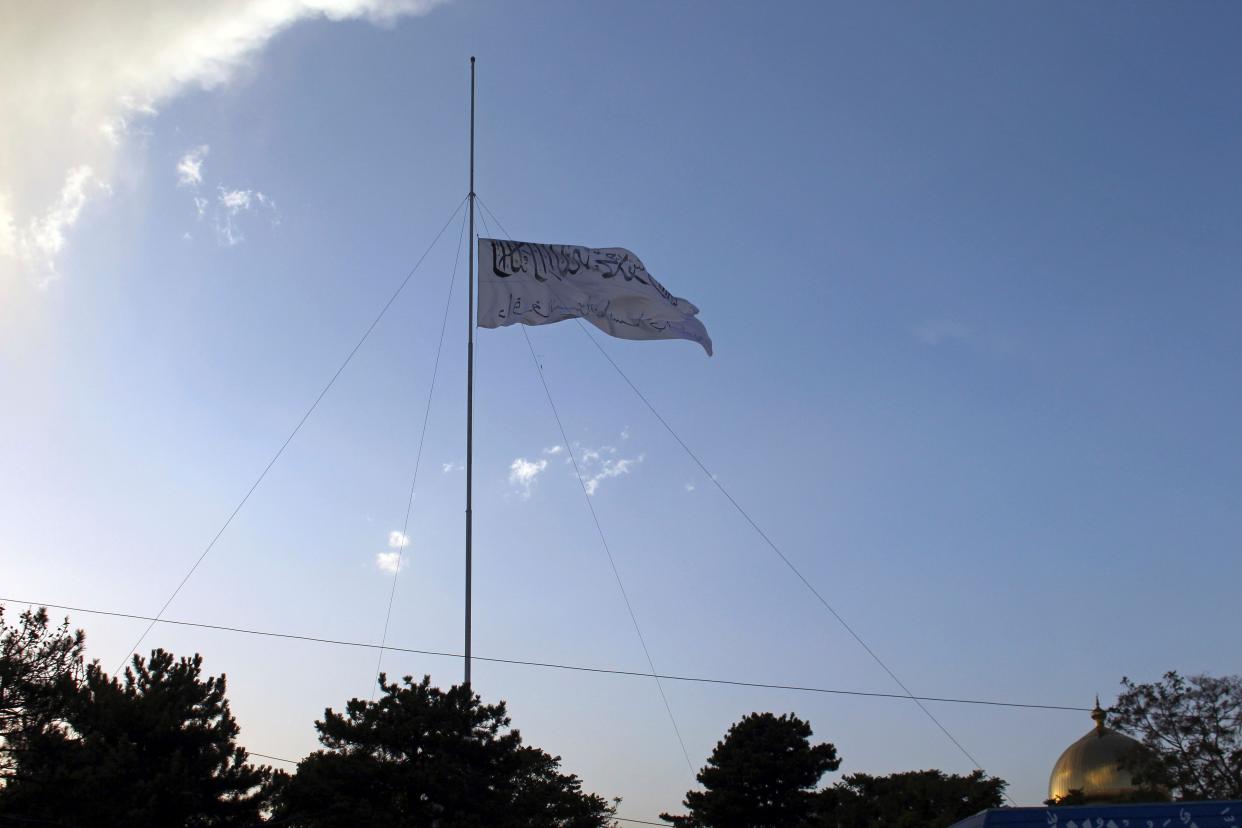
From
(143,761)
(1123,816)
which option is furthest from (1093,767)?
(143,761)

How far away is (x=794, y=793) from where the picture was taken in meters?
43.6

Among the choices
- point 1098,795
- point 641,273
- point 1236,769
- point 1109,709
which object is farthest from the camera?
point 1098,795

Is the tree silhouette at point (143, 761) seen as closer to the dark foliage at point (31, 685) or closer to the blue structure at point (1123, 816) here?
the dark foliage at point (31, 685)

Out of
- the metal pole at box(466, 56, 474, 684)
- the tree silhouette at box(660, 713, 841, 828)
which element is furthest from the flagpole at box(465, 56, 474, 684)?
the tree silhouette at box(660, 713, 841, 828)

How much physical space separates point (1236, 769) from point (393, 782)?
1291 inches

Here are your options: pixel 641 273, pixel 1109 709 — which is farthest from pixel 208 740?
pixel 1109 709

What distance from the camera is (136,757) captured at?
2650cm

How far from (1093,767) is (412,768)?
65.2 metres

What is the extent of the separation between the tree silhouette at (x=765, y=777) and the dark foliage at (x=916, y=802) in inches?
80.3

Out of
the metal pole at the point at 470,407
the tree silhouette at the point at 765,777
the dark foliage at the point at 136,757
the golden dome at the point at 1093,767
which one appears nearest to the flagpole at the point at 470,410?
the metal pole at the point at 470,407

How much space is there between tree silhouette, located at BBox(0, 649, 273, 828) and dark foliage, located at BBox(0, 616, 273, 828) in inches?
0.9

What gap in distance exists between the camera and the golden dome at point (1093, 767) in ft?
246

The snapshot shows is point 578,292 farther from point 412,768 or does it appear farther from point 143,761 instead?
point 143,761

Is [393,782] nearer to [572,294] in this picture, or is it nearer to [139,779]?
[139,779]
